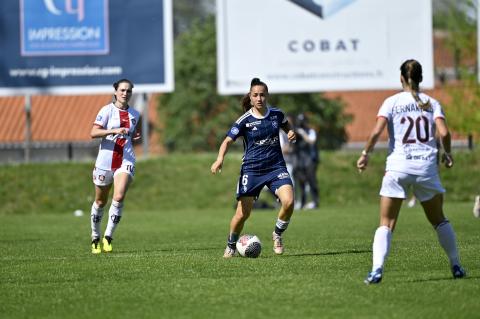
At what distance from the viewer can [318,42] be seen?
89.0ft

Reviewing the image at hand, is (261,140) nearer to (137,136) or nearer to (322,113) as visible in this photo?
(137,136)

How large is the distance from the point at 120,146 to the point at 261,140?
7.44ft

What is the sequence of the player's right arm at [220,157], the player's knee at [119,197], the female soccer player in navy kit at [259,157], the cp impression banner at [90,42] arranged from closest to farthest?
1. the player's right arm at [220,157]
2. the female soccer player in navy kit at [259,157]
3. the player's knee at [119,197]
4. the cp impression banner at [90,42]

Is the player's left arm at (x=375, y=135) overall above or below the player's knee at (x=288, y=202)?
above

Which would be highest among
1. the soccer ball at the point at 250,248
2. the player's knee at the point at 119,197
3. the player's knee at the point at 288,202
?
the player's knee at the point at 119,197

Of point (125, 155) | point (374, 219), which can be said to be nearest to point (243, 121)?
point (125, 155)

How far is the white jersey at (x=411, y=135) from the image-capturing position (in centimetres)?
897

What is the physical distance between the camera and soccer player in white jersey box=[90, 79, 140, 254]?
523 inches

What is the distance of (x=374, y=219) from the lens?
20344 millimetres

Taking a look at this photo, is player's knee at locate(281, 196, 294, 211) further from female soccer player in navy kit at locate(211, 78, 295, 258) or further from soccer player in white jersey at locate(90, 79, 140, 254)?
soccer player in white jersey at locate(90, 79, 140, 254)

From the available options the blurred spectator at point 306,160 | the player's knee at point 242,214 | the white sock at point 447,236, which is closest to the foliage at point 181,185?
the blurred spectator at point 306,160

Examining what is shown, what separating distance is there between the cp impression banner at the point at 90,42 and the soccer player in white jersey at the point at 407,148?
18.3 m

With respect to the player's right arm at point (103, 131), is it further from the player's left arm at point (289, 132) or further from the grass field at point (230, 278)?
the player's left arm at point (289, 132)

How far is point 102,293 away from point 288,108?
27196 mm
